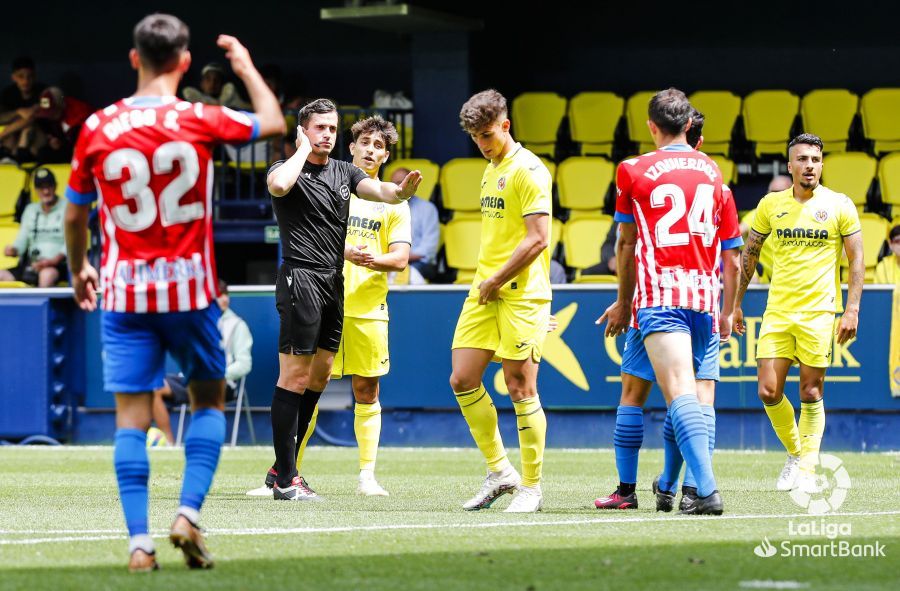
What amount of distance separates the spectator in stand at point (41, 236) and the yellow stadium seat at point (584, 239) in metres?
5.25

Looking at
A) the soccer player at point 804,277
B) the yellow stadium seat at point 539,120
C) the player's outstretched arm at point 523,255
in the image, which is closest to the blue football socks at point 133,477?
the player's outstretched arm at point 523,255

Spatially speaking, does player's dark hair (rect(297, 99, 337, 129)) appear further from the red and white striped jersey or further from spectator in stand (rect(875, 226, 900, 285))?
spectator in stand (rect(875, 226, 900, 285))

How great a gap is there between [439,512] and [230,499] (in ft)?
4.74

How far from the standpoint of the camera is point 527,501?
7914 millimetres

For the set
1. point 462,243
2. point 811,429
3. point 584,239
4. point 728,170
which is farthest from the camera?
point 728,170

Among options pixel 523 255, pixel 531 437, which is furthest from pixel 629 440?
pixel 523 255

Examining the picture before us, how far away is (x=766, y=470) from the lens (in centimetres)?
1127

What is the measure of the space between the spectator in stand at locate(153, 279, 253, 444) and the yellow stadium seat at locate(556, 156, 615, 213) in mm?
4357

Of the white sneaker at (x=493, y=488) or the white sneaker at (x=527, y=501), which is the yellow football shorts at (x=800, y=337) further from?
the white sneaker at (x=527, y=501)

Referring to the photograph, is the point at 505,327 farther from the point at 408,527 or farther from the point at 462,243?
the point at 462,243

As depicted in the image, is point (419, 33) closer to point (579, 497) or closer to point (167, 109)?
point (579, 497)

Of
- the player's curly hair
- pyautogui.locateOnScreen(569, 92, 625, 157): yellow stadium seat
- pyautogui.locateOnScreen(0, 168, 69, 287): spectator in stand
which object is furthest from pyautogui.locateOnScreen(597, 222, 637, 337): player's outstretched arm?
pyautogui.locateOnScreen(569, 92, 625, 157): yellow stadium seat

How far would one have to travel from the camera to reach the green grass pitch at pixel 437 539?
211 inches

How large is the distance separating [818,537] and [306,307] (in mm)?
3257
